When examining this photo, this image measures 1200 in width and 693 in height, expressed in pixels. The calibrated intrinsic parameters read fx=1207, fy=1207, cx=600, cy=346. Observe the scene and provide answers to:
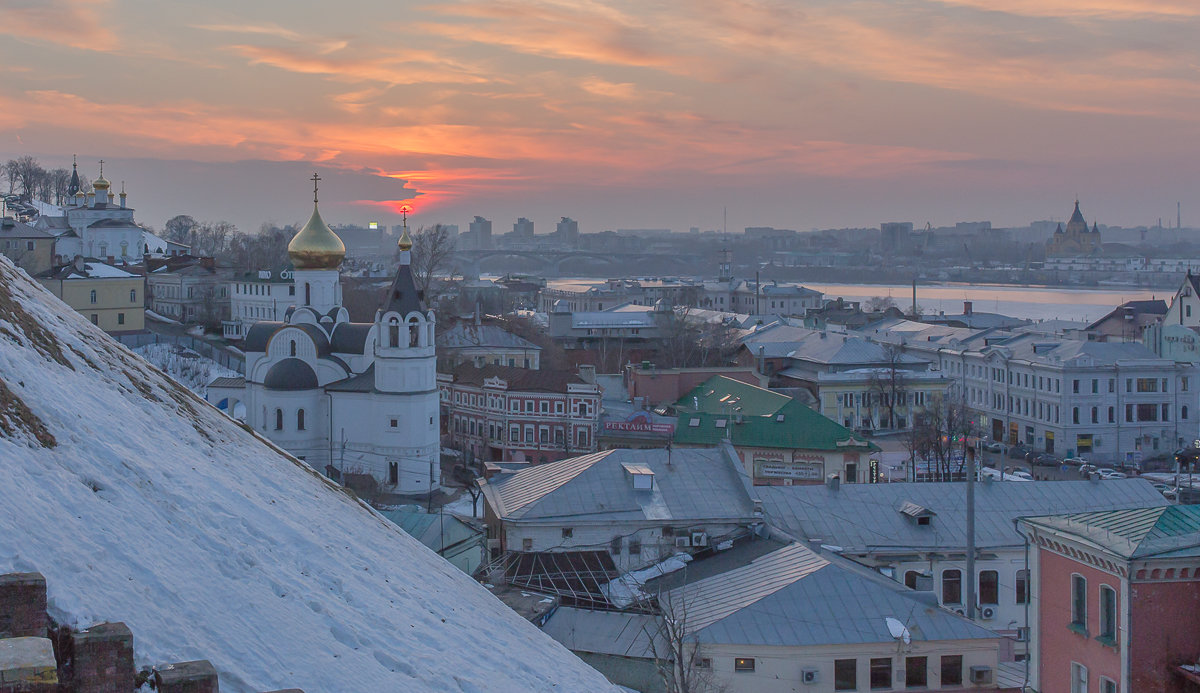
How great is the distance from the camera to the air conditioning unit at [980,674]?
12.2m

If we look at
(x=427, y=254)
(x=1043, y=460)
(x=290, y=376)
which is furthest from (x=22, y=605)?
(x=427, y=254)

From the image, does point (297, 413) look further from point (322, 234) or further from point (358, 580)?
point (358, 580)

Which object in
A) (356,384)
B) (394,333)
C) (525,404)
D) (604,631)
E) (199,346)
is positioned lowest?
(604,631)

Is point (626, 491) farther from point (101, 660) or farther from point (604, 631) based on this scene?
point (101, 660)

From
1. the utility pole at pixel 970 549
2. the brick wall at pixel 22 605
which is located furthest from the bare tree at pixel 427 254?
the brick wall at pixel 22 605

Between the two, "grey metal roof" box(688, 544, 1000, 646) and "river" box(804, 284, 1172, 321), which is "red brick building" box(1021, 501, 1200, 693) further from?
"river" box(804, 284, 1172, 321)

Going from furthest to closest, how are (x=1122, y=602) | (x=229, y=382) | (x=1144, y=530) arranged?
(x=229, y=382) < (x=1144, y=530) < (x=1122, y=602)

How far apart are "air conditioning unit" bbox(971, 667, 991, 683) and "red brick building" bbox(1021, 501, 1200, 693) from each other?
0.54 meters

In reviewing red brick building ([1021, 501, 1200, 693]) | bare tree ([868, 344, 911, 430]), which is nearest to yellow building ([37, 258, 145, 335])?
bare tree ([868, 344, 911, 430])

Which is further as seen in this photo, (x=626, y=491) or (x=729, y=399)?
(x=729, y=399)

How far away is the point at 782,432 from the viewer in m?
26.0

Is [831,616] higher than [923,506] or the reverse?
the reverse

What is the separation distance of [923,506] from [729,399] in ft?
42.9

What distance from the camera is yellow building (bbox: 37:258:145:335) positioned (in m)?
36.8
